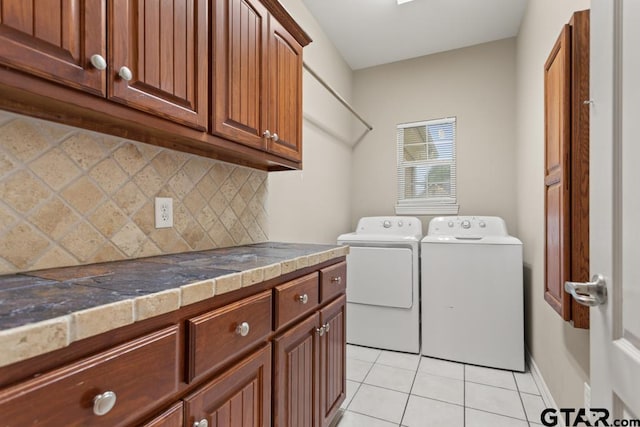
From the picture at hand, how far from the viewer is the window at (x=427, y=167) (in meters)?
3.23

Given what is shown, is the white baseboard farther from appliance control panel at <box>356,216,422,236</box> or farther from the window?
the window

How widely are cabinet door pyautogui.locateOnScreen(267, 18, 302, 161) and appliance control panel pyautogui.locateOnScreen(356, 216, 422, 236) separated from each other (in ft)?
5.22

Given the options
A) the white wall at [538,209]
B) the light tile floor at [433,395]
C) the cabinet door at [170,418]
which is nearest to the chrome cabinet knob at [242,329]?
the cabinet door at [170,418]

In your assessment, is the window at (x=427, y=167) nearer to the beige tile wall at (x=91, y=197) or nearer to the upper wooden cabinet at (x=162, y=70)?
the upper wooden cabinet at (x=162, y=70)

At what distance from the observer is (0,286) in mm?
735

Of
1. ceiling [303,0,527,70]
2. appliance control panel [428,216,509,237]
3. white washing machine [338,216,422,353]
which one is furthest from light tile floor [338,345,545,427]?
ceiling [303,0,527,70]

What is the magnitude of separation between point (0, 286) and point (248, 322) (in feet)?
1.93

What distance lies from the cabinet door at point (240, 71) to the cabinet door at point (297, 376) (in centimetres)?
83

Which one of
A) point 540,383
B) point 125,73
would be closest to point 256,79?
point 125,73

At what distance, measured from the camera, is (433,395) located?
2.01m

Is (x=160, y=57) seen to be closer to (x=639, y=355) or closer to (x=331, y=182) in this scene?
A: (x=639, y=355)

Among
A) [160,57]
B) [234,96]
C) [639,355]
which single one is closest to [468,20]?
[234,96]

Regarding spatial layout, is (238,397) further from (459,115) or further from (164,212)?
(459,115)

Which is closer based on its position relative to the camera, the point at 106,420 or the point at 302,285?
the point at 106,420
